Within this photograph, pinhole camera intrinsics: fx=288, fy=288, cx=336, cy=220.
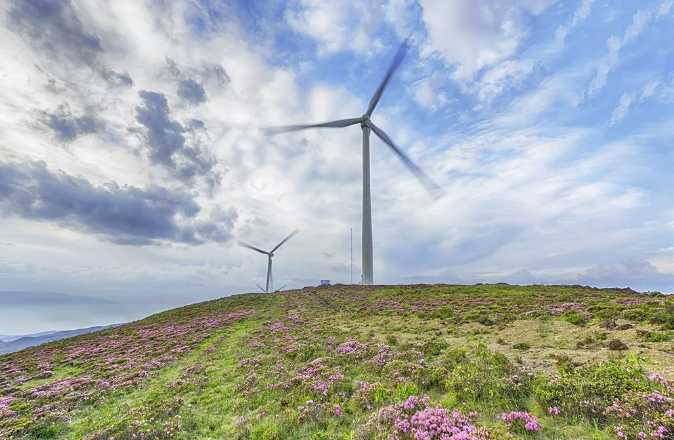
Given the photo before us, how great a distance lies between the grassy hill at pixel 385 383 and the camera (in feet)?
28.8

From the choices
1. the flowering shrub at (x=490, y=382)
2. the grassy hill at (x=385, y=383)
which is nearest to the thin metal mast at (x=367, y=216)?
the grassy hill at (x=385, y=383)

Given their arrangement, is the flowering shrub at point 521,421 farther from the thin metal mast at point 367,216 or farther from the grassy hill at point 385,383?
the thin metal mast at point 367,216

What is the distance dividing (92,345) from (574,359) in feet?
152

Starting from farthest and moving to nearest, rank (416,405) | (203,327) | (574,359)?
(203,327), (574,359), (416,405)

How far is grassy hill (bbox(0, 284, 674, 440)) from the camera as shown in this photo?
8.79 meters

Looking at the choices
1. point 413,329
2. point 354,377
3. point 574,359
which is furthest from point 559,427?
point 413,329

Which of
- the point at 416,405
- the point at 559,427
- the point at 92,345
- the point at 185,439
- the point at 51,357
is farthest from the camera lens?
the point at 92,345

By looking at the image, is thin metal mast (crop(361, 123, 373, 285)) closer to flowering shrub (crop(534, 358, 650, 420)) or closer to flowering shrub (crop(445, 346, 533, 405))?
flowering shrub (crop(445, 346, 533, 405))

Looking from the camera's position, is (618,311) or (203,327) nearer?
(618,311)

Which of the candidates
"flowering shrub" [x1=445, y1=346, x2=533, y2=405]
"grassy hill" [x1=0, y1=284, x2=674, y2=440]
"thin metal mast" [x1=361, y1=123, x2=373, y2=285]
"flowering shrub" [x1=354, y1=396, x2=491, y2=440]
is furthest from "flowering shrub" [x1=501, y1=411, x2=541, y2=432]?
"thin metal mast" [x1=361, y1=123, x2=373, y2=285]

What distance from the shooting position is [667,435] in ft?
21.8

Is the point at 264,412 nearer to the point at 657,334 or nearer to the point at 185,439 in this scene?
the point at 185,439

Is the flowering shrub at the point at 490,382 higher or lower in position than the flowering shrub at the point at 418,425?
higher

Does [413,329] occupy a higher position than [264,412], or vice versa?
[413,329]
